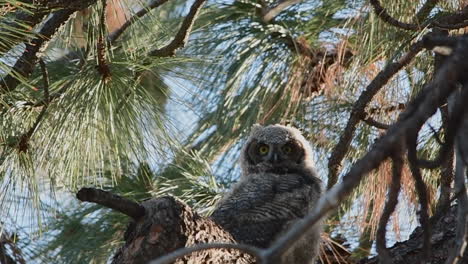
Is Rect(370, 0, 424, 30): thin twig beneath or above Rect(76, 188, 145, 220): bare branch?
above

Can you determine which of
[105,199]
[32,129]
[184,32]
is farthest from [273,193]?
[105,199]

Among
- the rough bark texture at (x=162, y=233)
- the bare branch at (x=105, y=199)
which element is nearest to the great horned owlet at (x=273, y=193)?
the rough bark texture at (x=162, y=233)

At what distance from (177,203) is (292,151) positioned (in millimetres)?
1741

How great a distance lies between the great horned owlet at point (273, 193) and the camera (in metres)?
2.79

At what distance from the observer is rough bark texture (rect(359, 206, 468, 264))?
2312 mm

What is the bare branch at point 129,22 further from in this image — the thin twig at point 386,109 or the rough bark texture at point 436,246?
the rough bark texture at point 436,246

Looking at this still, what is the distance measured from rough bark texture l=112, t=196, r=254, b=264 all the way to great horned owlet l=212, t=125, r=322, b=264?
32 centimetres

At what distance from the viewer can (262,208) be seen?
2.93 m

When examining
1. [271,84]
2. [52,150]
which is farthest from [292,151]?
[52,150]

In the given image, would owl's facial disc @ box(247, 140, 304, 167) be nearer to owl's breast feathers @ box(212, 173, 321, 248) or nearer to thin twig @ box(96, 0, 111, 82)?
owl's breast feathers @ box(212, 173, 321, 248)

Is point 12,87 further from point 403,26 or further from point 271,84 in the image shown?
point 271,84

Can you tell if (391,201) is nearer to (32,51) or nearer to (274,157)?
(32,51)

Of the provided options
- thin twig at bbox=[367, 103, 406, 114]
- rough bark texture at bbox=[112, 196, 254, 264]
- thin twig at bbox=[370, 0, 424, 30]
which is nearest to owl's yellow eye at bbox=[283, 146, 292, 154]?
thin twig at bbox=[367, 103, 406, 114]

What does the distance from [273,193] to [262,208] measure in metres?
0.21
